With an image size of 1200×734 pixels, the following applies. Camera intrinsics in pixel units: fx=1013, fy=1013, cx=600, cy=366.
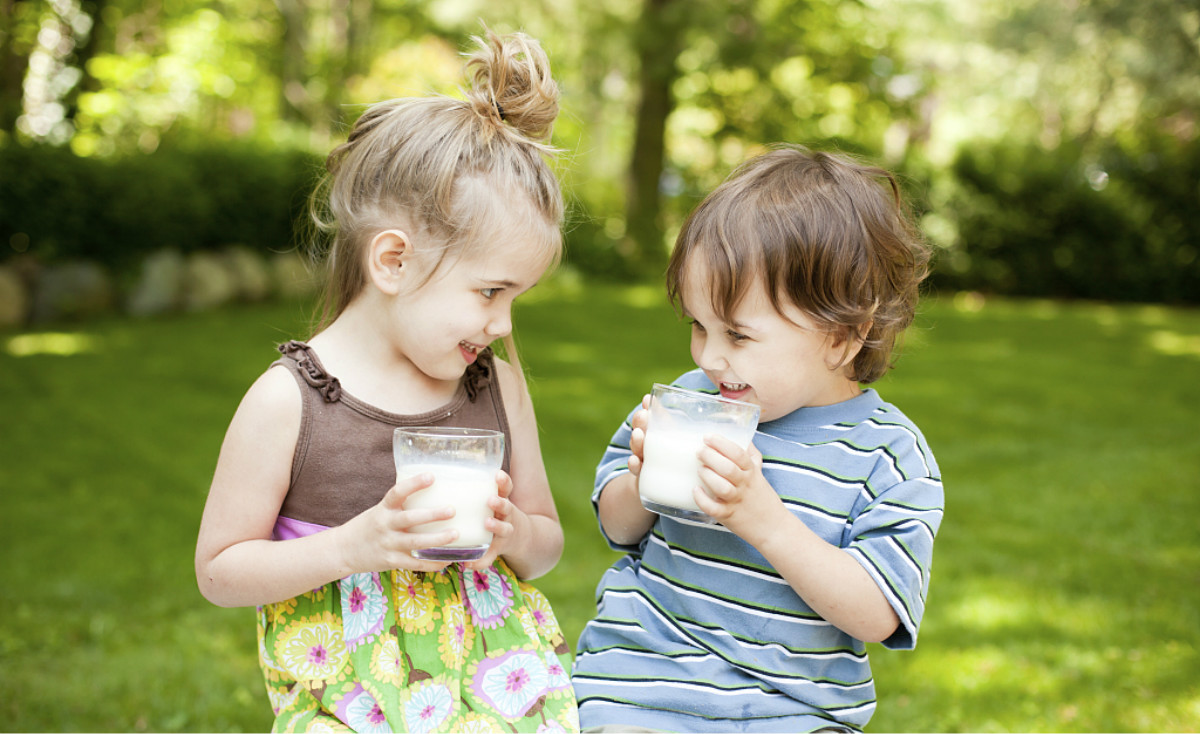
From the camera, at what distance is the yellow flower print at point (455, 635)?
218 cm

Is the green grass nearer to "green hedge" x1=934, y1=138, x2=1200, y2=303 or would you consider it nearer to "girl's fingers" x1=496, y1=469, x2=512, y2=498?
"girl's fingers" x1=496, y1=469, x2=512, y2=498

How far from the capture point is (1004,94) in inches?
1083

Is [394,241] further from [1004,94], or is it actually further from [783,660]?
[1004,94]

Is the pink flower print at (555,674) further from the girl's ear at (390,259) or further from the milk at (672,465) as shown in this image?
the girl's ear at (390,259)

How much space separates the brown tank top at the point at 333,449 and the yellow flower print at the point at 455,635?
29 centimetres

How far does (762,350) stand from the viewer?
85.6 inches

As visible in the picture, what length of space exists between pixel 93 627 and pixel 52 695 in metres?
0.64

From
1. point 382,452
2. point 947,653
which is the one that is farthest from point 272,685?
point 947,653

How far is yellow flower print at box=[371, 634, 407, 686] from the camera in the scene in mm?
2104

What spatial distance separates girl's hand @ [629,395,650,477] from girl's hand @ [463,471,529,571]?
270mm

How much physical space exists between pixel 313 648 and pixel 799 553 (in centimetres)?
104

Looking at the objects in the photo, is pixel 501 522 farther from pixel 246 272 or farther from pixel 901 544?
pixel 246 272

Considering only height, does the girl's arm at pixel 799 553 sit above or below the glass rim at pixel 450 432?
below

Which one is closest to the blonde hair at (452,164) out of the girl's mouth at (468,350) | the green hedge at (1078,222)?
the girl's mouth at (468,350)
